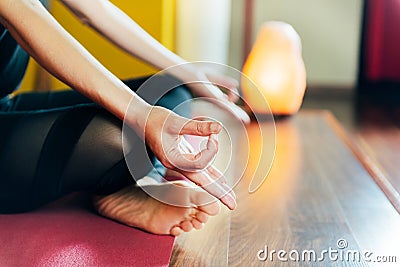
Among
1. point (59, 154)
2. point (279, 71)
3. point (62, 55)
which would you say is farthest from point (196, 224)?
point (279, 71)

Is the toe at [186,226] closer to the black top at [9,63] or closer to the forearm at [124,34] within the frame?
the forearm at [124,34]

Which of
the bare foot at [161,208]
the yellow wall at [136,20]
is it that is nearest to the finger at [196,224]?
the bare foot at [161,208]

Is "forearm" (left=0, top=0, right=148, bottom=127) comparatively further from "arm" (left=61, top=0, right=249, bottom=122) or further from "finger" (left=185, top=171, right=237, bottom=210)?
"arm" (left=61, top=0, right=249, bottom=122)

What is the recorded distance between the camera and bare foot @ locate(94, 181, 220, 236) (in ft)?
4.25

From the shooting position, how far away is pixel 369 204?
159 centimetres

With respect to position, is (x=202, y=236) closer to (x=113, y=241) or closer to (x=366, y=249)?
(x=113, y=241)

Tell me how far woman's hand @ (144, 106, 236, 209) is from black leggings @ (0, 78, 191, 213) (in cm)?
15

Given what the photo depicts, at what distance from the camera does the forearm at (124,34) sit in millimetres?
1516

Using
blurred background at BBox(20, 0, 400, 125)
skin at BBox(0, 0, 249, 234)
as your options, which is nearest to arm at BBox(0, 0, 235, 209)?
skin at BBox(0, 0, 249, 234)

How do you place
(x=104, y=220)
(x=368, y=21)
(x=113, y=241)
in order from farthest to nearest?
(x=368, y=21) < (x=104, y=220) < (x=113, y=241)

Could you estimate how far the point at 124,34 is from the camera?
1544mm

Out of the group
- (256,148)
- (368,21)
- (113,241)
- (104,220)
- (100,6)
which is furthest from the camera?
(368,21)

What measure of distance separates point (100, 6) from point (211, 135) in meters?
0.52

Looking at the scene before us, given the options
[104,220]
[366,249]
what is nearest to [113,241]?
[104,220]
